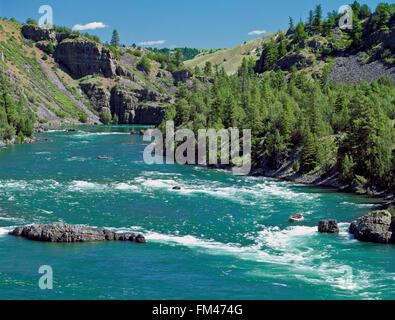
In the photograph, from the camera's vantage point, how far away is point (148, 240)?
51656mm

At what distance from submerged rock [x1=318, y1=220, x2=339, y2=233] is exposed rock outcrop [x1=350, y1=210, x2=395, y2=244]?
75.1 inches

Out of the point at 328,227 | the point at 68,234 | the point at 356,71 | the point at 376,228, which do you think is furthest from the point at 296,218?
the point at 356,71

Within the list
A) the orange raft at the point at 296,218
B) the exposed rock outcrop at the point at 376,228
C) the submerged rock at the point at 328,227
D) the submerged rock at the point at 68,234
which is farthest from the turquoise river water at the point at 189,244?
the exposed rock outcrop at the point at 376,228

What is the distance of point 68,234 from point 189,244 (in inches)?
530

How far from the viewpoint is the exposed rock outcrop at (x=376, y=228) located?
51906 millimetres

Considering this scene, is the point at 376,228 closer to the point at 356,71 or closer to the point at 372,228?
the point at 372,228

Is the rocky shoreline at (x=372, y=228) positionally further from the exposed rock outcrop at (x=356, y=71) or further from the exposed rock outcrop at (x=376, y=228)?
the exposed rock outcrop at (x=356, y=71)

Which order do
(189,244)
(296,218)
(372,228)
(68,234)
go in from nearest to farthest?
(189,244)
(68,234)
(372,228)
(296,218)

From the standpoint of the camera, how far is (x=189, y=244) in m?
50.5

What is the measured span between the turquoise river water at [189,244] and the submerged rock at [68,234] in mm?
1210

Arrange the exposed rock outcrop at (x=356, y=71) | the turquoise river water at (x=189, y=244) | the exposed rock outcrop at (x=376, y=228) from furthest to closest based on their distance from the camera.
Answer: the exposed rock outcrop at (x=356, y=71), the exposed rock outcrop at (x=376, y=228), the turquoise river water at (x=189, y=244)

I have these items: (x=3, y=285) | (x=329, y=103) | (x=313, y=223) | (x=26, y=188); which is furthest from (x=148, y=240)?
(x=329, y=103)

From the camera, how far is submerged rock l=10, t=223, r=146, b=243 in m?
50.6
